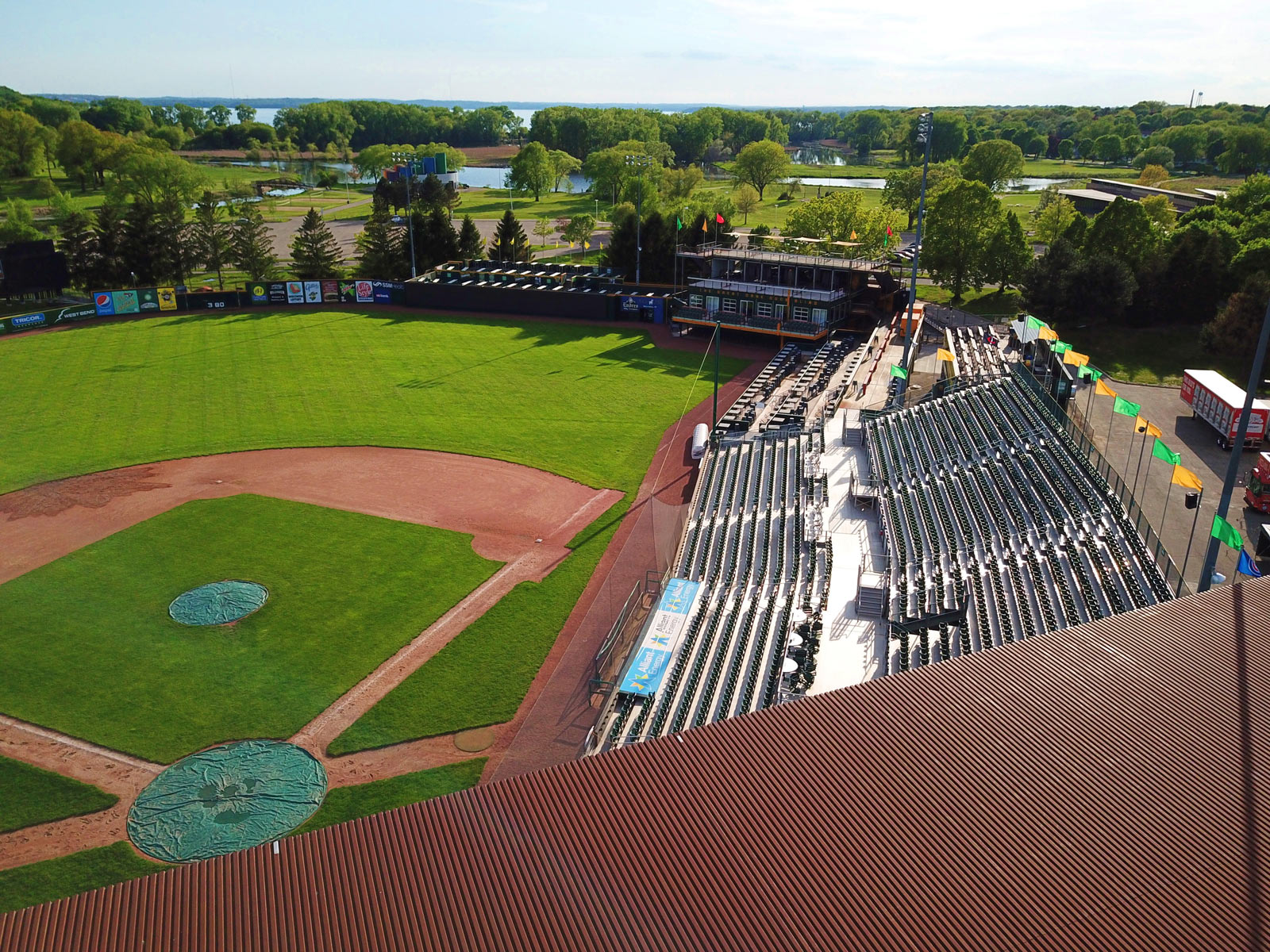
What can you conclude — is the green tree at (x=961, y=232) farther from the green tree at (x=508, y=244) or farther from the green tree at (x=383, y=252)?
the green tree at (x=383, y=252)

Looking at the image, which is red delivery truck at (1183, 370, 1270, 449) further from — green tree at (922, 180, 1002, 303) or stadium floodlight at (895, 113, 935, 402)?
green tree at (922, 180, 1002, 303)

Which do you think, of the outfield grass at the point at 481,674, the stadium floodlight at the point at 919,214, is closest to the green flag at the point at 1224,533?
the stadium floodlight at the point at 919,214

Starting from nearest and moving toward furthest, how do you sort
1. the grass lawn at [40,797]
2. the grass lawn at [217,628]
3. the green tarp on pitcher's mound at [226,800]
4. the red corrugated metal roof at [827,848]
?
the red corrugated metal roof at [827,848]
the green tarp on pitcher's mound at [226,800]
the grass lawn at [40,797]
the grass lawn at [217,628]

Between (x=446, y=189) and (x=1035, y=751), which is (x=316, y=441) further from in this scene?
(x=446, y=189)

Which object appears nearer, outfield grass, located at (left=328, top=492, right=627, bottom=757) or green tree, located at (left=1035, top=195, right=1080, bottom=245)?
outfield grass, located at (left=328, top=492, right=627, bottom=757)

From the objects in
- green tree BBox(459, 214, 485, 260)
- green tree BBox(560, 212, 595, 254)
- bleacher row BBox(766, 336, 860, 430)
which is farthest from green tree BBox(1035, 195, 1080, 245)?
green tree BBox(459, 214, 485, 260)

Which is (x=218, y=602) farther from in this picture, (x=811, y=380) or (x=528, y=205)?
(x=528, y=205)
